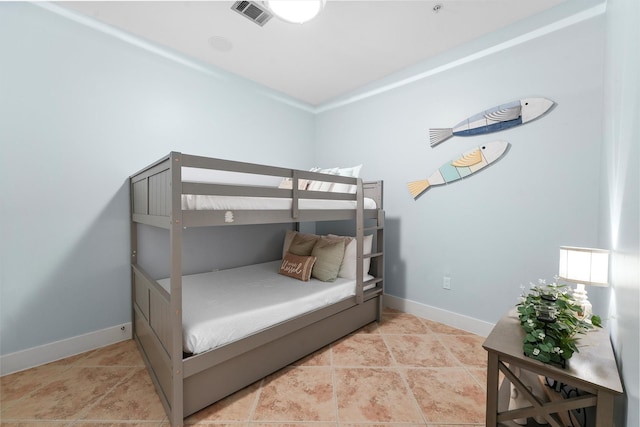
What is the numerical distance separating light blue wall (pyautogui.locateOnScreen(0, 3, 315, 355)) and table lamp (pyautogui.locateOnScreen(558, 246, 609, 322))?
10.2 ft

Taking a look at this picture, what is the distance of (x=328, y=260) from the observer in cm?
245


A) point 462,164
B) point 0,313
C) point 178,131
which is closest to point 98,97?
point 178,131

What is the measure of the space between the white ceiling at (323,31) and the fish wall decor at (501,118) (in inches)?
27.3

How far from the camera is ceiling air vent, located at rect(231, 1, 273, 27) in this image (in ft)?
6.33

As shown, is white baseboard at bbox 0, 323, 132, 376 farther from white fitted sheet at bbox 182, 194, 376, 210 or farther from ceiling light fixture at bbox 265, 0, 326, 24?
ceiling light fixture at bbox 265, 0, 326, 24

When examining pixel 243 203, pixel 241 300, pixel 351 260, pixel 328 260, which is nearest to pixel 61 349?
pixel 241 300

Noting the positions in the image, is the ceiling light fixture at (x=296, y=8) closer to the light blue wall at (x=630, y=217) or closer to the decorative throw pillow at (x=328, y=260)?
the light blue wall at (x=630, y=217)

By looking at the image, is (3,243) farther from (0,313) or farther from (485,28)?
(485,28)

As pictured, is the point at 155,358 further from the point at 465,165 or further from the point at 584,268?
the point at 465,165

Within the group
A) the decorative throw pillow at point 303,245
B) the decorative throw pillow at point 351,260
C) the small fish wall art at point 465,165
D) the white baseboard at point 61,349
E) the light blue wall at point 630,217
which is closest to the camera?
the light blue wall at point 630,217

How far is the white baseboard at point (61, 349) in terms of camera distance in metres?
1.80

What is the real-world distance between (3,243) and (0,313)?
0.48m

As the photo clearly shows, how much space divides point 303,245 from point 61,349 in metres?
2.06

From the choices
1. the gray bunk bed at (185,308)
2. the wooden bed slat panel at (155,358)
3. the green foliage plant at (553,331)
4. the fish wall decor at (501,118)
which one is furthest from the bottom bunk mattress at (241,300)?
the fish wall decor at (501,118)
